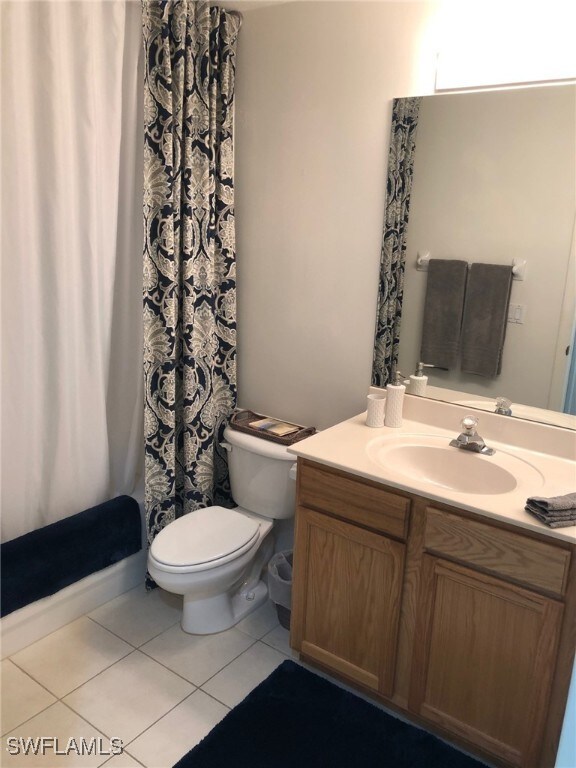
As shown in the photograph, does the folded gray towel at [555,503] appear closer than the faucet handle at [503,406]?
Yes

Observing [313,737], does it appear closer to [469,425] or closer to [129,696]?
[129,696]

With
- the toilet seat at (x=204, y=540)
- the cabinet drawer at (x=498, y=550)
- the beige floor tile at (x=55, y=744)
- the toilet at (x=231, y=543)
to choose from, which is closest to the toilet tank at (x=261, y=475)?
the toilet at (x=231, y=543)

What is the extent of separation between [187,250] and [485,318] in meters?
1.19

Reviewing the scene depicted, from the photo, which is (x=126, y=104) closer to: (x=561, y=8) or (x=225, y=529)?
(x=561, y=8)

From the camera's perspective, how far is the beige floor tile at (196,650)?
2111mm

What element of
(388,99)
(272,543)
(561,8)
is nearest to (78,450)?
(272,543)

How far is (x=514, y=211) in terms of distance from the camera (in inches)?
74.5

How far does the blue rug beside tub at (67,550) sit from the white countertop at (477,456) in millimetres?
958

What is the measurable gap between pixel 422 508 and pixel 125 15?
2024 millimetres

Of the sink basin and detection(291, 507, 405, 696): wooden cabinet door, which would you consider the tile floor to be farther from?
the sink basin

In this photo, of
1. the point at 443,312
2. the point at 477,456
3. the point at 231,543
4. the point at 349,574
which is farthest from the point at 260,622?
the point at 443,312

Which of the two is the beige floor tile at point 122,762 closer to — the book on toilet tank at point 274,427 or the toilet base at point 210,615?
the toilet base at point 210,615

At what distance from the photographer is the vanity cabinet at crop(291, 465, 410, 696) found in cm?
177

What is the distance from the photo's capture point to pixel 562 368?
1880mm
